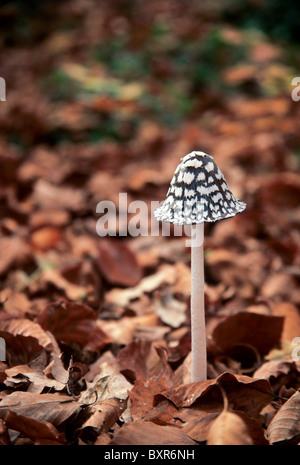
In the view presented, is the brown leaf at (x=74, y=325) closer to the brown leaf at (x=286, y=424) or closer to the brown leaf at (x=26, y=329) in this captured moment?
the brown leaf at (x=26, y=329)

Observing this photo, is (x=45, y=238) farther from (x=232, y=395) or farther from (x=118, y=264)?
(x=232, y=395)

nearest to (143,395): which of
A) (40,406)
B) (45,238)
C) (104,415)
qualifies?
(104,415)

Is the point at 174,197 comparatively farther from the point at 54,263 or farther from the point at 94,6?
the point at 94,6

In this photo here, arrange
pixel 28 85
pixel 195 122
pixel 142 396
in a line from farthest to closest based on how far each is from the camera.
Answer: pixel 28 85 → pixel 195 122 → pixel 142 396

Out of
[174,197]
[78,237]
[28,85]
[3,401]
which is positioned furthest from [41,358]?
[28,85]

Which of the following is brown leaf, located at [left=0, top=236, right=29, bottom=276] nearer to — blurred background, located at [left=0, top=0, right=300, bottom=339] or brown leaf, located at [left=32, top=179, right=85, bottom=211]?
blurred background, located at [left=0, top=0, right=300, bottom=339]

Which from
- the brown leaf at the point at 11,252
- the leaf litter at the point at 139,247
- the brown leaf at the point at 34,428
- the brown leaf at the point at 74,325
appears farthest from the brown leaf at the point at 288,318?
the brown leaf at the point at 11,252

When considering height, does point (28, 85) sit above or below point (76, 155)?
above
